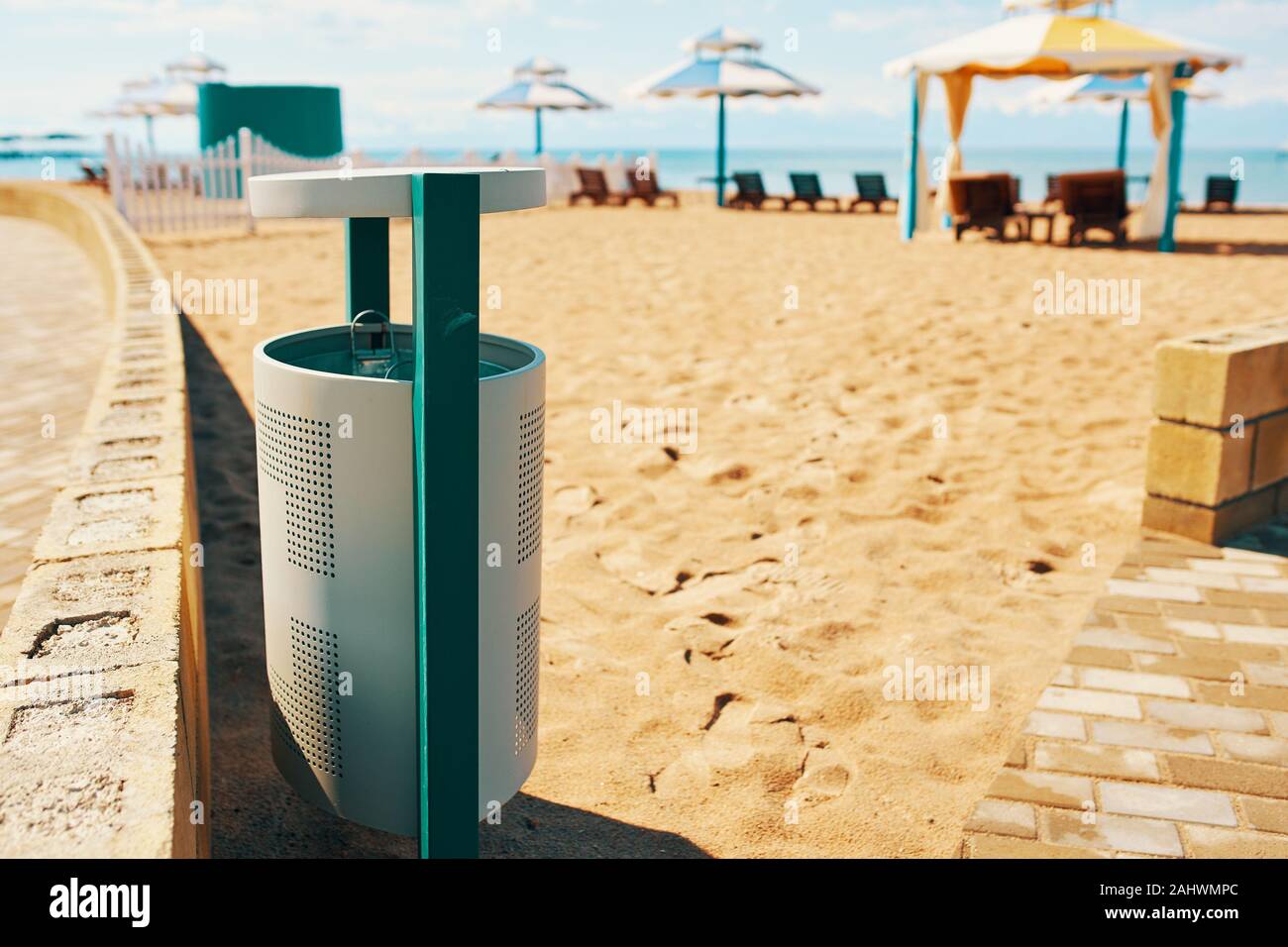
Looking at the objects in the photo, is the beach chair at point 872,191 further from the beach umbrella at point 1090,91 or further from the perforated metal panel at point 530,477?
the perforated metal panel at point 530,477

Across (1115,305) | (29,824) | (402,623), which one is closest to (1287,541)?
(402,623)

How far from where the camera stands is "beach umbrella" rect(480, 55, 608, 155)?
22688 millimetres

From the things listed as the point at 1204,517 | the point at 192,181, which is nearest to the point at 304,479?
the point at 1204,517

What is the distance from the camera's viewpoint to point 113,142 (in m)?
14.7

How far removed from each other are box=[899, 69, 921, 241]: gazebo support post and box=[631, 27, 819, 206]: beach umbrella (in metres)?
5.95

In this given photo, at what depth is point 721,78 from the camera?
2048 cm

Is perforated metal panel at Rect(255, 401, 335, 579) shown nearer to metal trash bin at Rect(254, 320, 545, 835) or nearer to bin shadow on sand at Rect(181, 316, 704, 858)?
metal trash bin at Rect(254, 320, 545, 835)

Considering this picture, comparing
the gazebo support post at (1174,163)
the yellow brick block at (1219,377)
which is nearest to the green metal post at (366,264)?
the yellow brick block at (1219,377)

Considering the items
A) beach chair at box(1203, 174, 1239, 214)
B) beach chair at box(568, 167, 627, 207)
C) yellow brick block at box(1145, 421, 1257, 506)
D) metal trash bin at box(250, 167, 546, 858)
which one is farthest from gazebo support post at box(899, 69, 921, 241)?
metal trash bin at box(250, 167, 546, 858)

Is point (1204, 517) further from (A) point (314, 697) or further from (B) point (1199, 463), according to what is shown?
(A) point (314, 697)

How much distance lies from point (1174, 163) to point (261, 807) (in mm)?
13691

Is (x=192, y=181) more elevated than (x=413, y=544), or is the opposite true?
(x=192, y=181)
